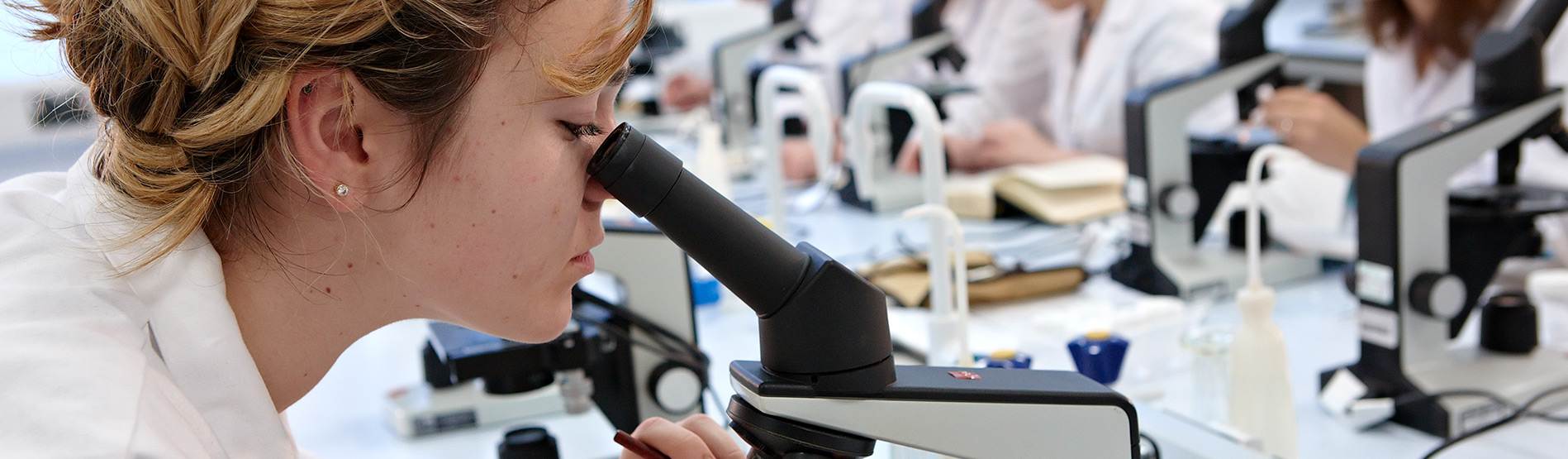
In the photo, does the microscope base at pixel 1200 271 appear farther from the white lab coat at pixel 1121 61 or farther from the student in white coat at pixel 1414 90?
the white lab coat at pixel 1121 61

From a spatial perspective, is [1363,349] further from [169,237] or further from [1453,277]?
[169,237]

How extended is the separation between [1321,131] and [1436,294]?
96cm

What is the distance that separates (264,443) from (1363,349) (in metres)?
1.08

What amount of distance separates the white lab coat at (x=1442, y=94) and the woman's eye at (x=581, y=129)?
57.3 inches

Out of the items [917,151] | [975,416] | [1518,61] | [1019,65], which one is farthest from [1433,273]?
[1019,65]

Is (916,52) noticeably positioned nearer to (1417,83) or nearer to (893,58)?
(893,58)

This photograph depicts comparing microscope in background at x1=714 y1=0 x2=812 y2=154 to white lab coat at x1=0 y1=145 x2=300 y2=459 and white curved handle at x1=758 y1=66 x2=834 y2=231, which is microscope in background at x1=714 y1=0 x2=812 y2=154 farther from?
white lab coat at x1=0 y1=145 x2=300 y2=459

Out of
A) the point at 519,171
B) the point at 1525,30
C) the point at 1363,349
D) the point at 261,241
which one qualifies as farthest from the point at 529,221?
the point at 1525,30

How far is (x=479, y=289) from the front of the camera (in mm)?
697

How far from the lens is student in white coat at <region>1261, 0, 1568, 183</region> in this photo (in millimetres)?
1812

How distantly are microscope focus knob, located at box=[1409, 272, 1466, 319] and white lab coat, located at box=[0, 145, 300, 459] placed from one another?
1067mm

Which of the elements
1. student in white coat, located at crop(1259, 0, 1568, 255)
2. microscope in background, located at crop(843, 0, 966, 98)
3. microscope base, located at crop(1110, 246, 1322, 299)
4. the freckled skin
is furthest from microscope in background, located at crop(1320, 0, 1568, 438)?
microscope in background, located at crop(843, 0, 966, 98)

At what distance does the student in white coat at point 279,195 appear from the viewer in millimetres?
592

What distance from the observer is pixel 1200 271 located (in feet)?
5.47
